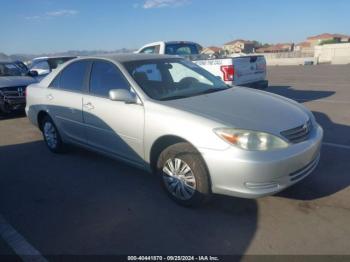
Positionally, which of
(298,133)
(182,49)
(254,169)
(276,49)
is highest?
(276,49)

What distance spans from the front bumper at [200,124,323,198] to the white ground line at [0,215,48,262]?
1.76m

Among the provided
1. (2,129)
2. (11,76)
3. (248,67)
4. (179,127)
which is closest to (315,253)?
(179,127)

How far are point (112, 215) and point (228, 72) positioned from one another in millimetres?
5983

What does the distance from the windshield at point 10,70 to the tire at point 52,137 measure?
5.37m

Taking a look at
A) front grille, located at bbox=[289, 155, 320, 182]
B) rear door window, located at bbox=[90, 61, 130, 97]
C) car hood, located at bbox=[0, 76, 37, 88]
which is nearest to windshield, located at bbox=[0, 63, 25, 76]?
car hood, located at bbox=[0, 76, 37, 88]

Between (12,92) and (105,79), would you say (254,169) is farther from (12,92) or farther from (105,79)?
(12,92)

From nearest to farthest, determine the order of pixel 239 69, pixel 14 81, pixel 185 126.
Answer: pixel 185 126 < pixel 239 69 < pixel 14 81

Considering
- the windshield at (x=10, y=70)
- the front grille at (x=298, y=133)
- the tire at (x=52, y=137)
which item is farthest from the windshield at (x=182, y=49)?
the front grille at (x=298, y=133)

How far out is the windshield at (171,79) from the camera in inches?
167

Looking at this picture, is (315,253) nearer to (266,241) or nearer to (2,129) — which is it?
(266,241)

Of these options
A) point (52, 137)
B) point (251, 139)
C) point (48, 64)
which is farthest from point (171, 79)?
point (48, 64)

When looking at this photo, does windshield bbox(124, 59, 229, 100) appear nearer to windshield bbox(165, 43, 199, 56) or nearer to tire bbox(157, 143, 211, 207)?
tire bbox(157, 143, 211, 207)

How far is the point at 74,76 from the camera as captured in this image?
17.2ft

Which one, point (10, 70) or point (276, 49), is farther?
point (276, 49)
